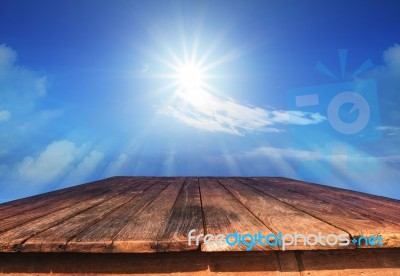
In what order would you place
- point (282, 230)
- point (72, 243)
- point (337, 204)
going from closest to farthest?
point (72, 243) < point (282, 230) < point (337, 204)

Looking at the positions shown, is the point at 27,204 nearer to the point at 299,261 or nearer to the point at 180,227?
the point at 180,227

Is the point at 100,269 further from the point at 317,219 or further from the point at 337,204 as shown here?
the point at 337,204

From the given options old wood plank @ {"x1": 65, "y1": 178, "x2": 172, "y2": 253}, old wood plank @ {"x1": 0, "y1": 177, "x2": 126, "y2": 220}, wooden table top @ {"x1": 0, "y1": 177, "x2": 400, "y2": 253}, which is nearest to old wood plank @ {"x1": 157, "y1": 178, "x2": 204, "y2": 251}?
wooden table top @ {"x1": 0, "y1": 177, "x2": 400, "y2": 253}

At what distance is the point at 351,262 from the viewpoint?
1052 millimetres

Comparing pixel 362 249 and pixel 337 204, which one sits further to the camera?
pixel 337 204

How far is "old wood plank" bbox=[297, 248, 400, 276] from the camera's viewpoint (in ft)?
3.37

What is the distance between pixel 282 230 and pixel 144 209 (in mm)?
913

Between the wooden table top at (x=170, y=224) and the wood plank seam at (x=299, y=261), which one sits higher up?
the wooden table top at (x=170, y=224)

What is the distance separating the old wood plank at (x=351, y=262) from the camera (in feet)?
3.37

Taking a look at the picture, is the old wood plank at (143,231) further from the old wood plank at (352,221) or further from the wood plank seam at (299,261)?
the old wood plank at (352,221)

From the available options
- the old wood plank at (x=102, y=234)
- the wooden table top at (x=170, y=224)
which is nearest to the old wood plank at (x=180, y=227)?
the wooden table top at (x=170, y=224)

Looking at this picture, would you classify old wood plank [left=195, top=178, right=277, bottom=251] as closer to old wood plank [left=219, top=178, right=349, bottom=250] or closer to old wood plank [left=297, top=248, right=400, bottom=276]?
old wood plank [left=219, top=178, right=349, bottom=250]

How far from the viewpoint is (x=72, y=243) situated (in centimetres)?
94

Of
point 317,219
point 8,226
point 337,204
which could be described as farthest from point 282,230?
point 8,226
